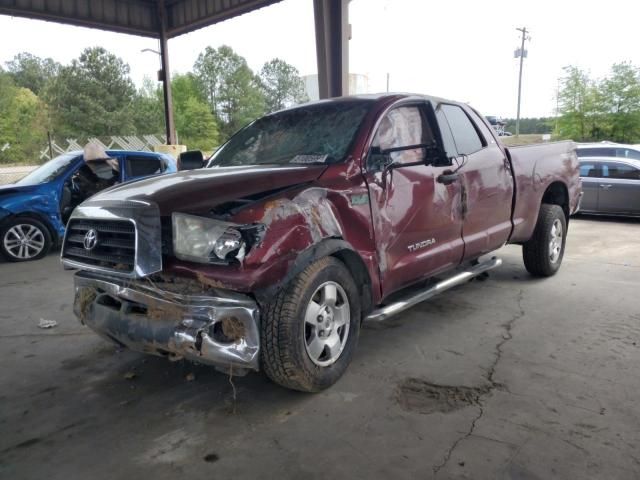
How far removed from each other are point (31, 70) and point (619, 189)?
7857 cm

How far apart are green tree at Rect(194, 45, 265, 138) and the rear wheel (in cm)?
3987

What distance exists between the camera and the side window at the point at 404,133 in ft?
11.9

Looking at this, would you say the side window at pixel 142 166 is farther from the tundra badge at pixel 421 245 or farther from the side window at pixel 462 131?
the tundra badge at pixel 421 245

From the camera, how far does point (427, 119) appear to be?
411cm

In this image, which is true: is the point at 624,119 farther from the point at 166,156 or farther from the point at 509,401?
the point at 509,401

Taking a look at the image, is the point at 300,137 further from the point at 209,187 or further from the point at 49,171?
the point at 49,171

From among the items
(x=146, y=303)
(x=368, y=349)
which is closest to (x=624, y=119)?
(x=368, y=349)

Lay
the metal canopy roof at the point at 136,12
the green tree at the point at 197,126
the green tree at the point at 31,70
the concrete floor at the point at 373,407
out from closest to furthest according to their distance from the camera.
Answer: the concrete floor at the point at 373,407 → the metal canopy roof at the point at 136,12 → the green tree at the point at 197,126 → the green tree at the point at 31,70

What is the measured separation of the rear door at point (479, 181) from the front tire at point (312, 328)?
5.22 feet

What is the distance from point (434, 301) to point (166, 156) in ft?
19.7

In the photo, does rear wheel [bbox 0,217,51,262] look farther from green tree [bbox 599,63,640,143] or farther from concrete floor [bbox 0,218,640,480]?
green tree [bbox 599,63,640,143]

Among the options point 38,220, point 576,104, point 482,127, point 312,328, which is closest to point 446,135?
point 482,127

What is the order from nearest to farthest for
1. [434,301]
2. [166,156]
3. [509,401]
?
1. [509,401]
2. [434,301]
3. [166,156]

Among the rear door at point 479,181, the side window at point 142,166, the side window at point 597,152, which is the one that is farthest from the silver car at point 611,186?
the side window at point 142,166
